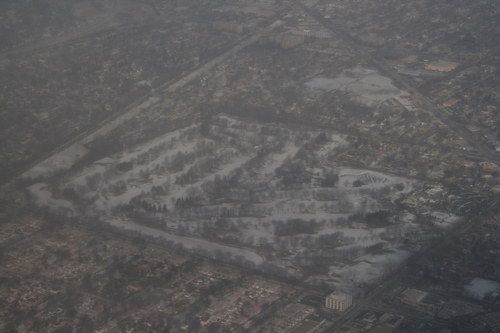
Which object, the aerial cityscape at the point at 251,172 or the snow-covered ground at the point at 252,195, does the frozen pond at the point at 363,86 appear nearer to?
the aerial cityscape at the point at 251,172

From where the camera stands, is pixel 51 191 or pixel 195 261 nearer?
pixel 195 261

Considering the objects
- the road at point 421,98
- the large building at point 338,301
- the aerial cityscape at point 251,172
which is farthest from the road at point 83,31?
the large building at point 338,301

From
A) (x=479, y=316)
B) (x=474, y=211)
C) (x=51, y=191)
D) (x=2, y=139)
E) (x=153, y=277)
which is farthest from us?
(x=2, y=139)

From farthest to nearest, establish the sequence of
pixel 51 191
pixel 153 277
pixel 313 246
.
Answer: pixel 51 191 → pixel 313 246 → pixel 153 277

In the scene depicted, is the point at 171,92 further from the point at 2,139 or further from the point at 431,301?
the point at 431,301

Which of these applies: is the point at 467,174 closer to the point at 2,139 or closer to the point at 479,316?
the point at 479,316

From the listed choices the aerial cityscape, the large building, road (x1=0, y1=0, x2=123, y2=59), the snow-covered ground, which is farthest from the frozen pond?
the large building

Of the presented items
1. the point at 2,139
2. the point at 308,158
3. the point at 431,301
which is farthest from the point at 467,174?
the point at 2,139
